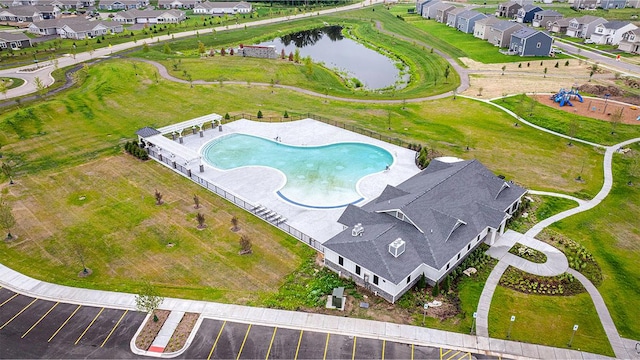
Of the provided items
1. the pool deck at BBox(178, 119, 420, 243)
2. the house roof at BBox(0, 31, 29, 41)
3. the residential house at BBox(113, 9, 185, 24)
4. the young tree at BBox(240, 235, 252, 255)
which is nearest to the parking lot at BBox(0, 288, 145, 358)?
the young tree at BBox(240, 235, 252, 255)


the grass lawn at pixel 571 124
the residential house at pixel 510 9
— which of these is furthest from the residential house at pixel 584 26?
the grass lawn at pixel 571 124

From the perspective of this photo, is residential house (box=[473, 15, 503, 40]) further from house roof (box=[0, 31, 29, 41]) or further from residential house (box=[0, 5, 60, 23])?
residential house (box=[0, 5, 60, 23])

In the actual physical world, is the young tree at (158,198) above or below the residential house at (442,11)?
below

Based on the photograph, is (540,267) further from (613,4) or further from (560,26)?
(613,4)

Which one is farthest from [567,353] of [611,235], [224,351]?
[224,351]

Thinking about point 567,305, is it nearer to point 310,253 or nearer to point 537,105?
point 310,253

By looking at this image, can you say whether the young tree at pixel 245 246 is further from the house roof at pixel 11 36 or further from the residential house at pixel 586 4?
the residential house at pixel 586 4
